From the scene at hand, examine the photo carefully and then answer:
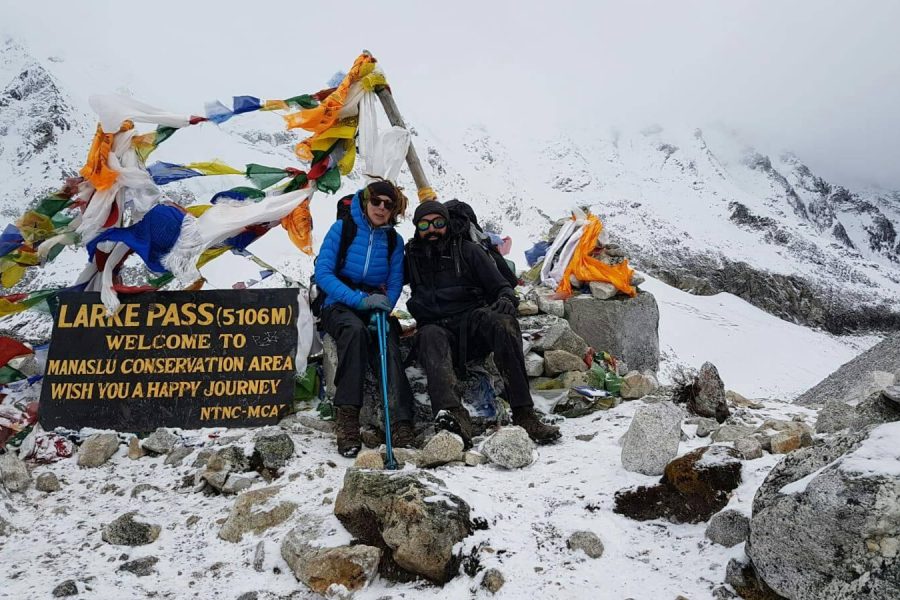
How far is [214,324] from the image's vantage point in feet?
12.8

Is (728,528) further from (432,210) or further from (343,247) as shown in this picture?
(343,247)

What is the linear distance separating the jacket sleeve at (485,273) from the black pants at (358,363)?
0.76m

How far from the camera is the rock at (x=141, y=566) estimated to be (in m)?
2.21

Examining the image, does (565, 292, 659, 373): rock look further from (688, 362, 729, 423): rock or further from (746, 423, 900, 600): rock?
(746, 423, 900, 600): rock

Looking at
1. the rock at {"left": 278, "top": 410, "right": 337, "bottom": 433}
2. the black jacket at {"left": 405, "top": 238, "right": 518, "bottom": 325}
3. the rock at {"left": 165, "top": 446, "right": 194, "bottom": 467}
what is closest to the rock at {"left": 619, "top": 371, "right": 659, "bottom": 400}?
the black jacket at {"left": 405, "top": 238, "right": 518, "bottom": 325}

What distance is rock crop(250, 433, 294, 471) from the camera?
2.93 metres

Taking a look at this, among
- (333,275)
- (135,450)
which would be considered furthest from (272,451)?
(333,275)

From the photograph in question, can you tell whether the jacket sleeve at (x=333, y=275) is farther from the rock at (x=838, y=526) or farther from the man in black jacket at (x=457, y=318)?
the rock at (x=838, y=526)

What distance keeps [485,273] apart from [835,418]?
7.17ft

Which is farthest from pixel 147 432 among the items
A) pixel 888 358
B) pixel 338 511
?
pixel 888 358

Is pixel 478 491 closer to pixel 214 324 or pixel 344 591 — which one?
pixel 344 591

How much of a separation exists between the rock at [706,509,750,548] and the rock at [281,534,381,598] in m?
1.23

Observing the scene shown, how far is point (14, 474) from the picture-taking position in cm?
292

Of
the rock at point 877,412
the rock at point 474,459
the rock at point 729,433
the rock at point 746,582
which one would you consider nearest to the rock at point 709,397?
the rock at point 729,433
